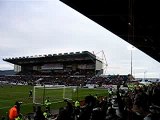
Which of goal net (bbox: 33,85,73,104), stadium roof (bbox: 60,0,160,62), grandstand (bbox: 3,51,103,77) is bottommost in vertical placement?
goal net (bbox: 33,85,73,104)

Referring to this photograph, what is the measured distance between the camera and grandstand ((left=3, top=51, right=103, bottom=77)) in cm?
10362

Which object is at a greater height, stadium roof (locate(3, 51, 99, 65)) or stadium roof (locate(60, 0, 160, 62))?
stadium roof (locate(3, 51, 99, 65))

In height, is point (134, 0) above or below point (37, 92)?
above

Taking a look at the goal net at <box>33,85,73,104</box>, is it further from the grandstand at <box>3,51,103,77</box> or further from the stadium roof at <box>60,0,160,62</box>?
the grandstand at <box>3,51,103,77</box>

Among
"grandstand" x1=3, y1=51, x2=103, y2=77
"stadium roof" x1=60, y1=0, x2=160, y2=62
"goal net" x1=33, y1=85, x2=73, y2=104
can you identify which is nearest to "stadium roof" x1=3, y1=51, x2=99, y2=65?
"grandstand" x1=3, y1=51, x2=103, y2=77

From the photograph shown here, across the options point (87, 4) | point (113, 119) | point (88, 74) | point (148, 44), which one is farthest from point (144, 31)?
point (88, 74)

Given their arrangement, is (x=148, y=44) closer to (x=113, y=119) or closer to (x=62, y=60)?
(x=113, y=119)

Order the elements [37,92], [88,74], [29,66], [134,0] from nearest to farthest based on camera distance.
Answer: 1. [134,0]
2. [37,92]
3. [88,74]
4. [29,66]

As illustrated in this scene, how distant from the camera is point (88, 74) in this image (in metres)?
103

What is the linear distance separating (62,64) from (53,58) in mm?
3852

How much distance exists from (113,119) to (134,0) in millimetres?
6509

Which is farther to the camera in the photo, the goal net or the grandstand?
the grandstand

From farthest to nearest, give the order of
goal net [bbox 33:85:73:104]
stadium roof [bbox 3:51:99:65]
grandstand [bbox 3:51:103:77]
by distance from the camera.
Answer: grandstand [bbox 3:51:103:77] < stadium roof [bbox 3:51:99:65] < goal net [bbox 33:85:73:104]

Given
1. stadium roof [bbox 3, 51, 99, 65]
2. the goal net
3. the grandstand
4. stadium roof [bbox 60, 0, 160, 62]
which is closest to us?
stadium roof [bbox 60, 0, 160, 62]
